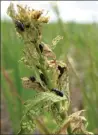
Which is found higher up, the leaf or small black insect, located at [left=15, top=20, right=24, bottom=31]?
small black insect, located at [left=15, top=20, right=24, bottom=31]

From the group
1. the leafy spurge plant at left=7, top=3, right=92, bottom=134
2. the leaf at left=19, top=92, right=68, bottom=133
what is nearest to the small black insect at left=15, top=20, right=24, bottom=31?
the leafy spurge plant at left=7, top=3, right=92, bottom=134

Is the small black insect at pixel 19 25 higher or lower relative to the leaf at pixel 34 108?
higher

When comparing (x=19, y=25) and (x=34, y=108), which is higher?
(x=19, y=25)

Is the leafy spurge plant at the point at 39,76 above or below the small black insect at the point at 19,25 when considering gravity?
below

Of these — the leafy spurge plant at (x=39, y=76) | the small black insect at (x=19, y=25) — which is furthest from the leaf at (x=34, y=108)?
the small black insect at (x=19, y=25)

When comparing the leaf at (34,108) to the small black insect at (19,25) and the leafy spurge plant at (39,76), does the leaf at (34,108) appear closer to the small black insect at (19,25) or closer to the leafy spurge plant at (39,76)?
the leafy spurge plant at (39,76)

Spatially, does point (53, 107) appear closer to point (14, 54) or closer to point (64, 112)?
point (64, 112)

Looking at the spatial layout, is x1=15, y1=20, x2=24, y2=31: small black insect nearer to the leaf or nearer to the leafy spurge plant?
the leafy spurge plant

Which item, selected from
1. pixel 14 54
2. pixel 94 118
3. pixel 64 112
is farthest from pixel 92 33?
pixel 64 112
